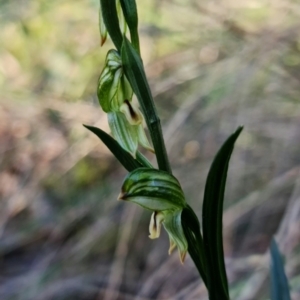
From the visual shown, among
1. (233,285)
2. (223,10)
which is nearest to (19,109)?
(223,10)

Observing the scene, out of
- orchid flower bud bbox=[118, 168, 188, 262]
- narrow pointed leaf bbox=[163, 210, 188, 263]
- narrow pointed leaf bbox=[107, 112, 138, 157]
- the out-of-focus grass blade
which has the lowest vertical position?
the out-of-focus grass blade

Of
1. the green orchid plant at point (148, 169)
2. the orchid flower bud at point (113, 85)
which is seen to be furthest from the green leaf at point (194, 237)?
the orchid flower bud at point (113, 85)

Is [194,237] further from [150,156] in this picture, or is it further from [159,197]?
[150,156]

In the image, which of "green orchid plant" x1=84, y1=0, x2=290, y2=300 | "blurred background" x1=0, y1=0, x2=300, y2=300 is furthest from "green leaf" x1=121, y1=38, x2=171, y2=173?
"blurred background" x1=0, y1=0, x2=300, y2=300

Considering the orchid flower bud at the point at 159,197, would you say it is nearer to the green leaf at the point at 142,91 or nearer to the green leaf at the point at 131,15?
the green leaf at the point at 142,91

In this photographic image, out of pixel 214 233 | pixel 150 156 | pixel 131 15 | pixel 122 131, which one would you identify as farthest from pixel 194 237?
pixel 150 156

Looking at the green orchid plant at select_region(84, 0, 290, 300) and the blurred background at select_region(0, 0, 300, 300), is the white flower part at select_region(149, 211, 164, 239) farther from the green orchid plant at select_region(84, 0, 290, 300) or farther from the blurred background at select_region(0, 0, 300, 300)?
the blurred background at select_region(0, 0, 300, 300)

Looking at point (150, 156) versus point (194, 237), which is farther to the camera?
point (150, 156)
